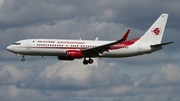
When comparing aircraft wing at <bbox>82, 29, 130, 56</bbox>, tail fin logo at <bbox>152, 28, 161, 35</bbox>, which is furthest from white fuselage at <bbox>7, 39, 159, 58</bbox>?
tail fin logo at <bbox>152, 28, 161, 35</bbox>

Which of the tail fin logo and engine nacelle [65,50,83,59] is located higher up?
the tail fin logo

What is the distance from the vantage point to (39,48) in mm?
124000

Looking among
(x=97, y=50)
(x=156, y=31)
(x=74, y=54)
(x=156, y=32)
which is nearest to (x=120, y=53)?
(x=97, y=50)

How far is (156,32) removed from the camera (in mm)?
138000

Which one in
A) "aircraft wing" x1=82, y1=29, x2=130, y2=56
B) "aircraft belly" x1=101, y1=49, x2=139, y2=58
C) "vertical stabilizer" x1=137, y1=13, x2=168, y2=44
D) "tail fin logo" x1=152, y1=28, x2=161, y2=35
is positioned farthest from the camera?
"tail fin logo" x1=152, y1=28, x2=161, y2=35

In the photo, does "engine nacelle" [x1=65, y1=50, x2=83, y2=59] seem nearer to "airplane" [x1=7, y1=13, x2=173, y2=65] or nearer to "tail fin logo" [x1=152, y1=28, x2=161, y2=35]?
"airplane" [x1=7, y1=13, x2=173, y2=65]

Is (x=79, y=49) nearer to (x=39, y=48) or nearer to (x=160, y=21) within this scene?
(x=39, y=48)

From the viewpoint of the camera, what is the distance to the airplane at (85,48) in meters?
124

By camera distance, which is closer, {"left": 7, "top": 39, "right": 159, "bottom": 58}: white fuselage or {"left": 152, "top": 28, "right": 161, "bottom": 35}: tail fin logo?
{"left": 7, "top": 39, "right": 159, "bottom": 58}: white fuselage

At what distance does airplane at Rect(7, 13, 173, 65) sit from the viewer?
124 meters

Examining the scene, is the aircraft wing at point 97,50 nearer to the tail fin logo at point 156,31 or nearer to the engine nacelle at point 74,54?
the engine nacelle at point 74,54

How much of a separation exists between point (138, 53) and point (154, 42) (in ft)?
19.1

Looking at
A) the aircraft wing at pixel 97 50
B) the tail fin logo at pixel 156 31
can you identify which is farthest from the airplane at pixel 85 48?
the tail fin logo at pixel 156 31

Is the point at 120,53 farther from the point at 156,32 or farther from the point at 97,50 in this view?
the point at 156,32
